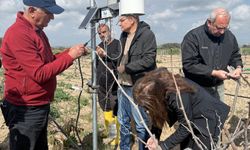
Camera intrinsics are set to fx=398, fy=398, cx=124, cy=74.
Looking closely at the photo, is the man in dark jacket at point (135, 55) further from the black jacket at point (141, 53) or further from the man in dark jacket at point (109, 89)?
the man in dark jacket at point (109, 89)

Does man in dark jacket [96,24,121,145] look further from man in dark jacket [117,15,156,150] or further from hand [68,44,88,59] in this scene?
hand [68,44,88,59]

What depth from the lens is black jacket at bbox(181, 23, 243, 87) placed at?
13.3 feet

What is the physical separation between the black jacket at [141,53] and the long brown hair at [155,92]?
1.08 m

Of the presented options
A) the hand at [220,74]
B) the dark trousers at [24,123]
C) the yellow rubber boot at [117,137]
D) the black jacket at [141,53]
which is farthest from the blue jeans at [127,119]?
the dark trousers at [24,123]

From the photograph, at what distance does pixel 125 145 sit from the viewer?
4.30 metres

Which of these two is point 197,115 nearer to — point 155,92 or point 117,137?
point 155,92

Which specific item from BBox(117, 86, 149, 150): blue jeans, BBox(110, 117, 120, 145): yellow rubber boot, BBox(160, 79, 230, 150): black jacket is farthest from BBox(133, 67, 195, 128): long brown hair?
BBox(110, 117, 120, 145): yellow rubber boot

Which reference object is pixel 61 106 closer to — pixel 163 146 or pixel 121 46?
pixel 121 46

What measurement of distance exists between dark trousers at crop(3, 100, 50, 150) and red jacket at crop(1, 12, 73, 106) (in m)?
0.06

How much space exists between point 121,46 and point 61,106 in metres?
4.06

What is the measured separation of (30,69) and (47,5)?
0.47 metres

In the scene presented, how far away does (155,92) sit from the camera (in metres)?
2.58

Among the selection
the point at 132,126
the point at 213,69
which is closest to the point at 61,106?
the point at 132,126

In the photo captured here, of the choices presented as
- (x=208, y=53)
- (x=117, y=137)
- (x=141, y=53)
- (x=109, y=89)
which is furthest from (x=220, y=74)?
(x=117, y=137)
